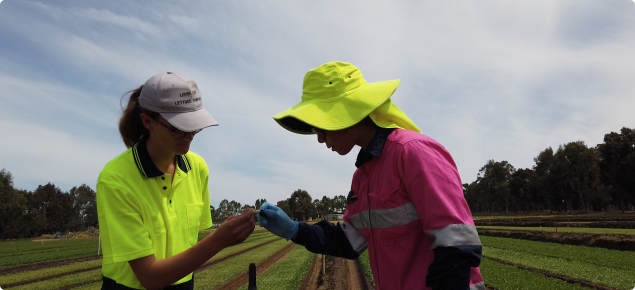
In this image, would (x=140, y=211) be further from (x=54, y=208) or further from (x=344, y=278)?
(x=54, y=208)

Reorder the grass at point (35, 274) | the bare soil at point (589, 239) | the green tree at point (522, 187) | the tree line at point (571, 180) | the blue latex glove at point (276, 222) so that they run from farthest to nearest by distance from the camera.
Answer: the green tree at point (522, 187) < the tree line at point (571, 180) < the bare soil at point (589, 239) < the grass at point (35, 274) < the blue latex glove at point (276, 222)

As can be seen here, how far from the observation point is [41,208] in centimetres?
9288

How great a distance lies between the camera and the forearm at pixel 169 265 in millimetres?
1795

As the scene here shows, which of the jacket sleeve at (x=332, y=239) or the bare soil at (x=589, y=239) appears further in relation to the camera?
the bare soil at (x=589, y=239)

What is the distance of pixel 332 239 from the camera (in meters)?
2.44

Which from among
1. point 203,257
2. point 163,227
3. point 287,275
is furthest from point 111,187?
point 287,275

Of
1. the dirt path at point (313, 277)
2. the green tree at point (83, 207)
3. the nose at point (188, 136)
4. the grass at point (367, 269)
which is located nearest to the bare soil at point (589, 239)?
the grass at point (367, 269)

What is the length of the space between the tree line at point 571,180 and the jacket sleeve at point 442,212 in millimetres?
64420

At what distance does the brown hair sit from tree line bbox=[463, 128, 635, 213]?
6495 centimetres

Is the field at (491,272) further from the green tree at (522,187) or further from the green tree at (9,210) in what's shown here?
the green tree at (522,187)

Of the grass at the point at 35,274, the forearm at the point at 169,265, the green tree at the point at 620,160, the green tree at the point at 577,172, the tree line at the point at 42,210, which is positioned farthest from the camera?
the tree line at the point at 42,210

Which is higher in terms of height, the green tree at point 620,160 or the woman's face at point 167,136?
the green tree at point 620,160

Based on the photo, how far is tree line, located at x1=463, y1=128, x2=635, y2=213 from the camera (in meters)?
55.8

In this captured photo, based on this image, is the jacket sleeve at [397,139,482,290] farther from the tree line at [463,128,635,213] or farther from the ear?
the tree line at [463,128,635,213]
